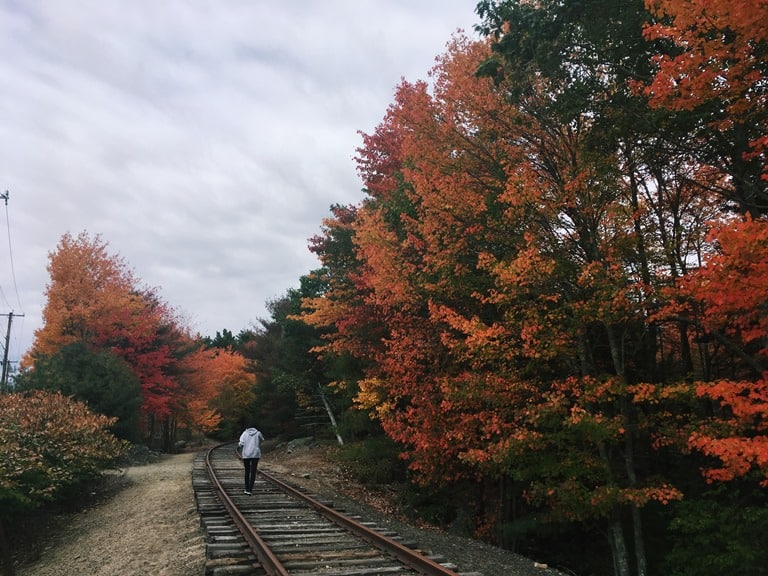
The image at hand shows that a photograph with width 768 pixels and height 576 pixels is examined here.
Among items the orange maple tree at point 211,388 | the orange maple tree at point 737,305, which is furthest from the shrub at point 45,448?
the orange maple tree at point 211,388

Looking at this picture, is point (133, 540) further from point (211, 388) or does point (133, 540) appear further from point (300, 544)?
point (211, 388)

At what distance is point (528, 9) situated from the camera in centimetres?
995

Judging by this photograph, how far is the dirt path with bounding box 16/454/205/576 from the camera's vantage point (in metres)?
8.10

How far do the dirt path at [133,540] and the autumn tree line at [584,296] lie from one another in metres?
1.30

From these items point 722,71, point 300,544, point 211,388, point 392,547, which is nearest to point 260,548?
point 300,544

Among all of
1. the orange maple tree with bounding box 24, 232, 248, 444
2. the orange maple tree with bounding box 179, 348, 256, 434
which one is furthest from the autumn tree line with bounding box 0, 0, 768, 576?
the orange maple tree with bounding box 179, 348, 256, 434

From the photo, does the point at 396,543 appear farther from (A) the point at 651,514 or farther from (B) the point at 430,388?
(A) the point at 651,514

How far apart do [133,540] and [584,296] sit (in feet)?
33.6

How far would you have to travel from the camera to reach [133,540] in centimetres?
994

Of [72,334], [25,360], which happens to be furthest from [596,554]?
[25,360]

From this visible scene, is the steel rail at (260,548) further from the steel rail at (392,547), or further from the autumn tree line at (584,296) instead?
the autumn tree line at (584,296)

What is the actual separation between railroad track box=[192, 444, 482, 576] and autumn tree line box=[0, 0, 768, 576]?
3.69 m

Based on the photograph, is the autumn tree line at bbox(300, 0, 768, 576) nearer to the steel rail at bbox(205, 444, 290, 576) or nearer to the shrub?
the steel rail at bbox(205, 444, 290, 576)

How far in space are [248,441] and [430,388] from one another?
486cm
